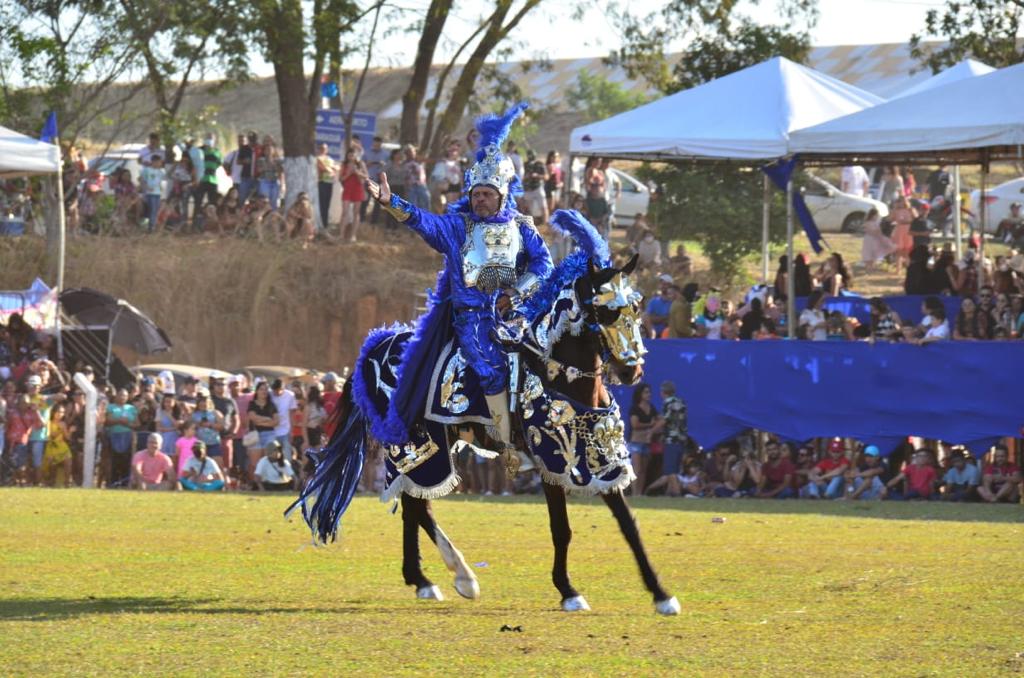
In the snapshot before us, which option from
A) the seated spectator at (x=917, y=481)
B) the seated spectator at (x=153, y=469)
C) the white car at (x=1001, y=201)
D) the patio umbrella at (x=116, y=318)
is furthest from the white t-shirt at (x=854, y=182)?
the seated spectator at (x=153, y=469)

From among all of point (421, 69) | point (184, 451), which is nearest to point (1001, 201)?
point (421, 69)

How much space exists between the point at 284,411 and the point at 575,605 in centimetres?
1244

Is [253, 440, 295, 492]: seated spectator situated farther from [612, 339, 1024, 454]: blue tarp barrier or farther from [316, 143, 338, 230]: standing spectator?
[316, 143, 338, 230]: standing spectator

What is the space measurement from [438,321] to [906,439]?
10.1 meters

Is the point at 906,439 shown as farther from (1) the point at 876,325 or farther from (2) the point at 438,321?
(2) the point at 438,321

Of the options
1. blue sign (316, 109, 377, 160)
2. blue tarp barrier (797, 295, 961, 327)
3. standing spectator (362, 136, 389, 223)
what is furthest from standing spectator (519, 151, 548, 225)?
blue tarp barrier (797, 295, 961, 327)

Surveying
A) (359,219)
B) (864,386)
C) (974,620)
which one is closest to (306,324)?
(359,219)

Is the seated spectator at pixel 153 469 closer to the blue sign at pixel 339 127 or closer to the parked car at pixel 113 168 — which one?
the parked car at pixel 113 168

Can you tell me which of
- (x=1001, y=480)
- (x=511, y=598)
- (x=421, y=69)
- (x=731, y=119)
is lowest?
(x=1001, y=480)

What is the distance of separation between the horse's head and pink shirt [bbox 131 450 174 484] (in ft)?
40.7

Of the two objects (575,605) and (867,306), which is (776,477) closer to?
(867,306)

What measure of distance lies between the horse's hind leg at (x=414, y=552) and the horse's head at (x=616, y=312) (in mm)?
1845

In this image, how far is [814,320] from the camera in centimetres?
2173

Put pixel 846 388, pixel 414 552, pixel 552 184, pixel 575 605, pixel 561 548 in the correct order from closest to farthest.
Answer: pixel 575 605 → pixel 561 548 → pixel 414 552 → pixel 846 388 → pixel 552 184
